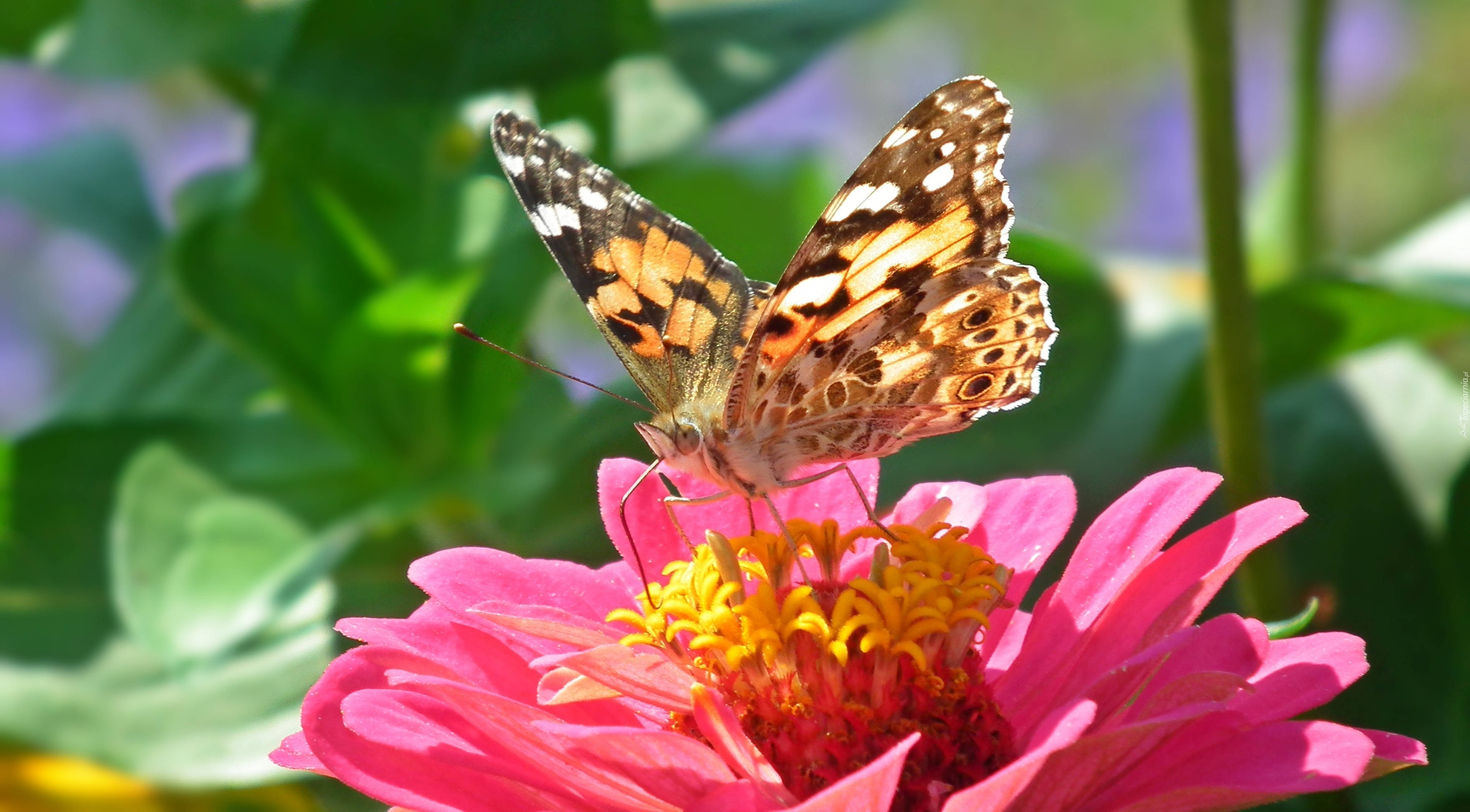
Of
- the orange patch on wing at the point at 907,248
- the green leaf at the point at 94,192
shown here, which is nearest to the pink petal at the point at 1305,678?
the orange patch on wing at the point at 907,248

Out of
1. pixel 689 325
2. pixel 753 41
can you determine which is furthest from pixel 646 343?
pixel 753 41

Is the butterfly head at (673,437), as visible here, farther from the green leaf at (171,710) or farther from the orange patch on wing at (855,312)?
the green leaf at (171,710)

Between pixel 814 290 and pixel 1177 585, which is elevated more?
pixel 814 290

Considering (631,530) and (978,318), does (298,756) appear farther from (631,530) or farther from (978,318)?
(978,318)

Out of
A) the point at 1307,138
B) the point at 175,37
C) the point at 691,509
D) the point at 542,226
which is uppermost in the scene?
the point at 175,37

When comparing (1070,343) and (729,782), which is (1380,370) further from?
(729,782)

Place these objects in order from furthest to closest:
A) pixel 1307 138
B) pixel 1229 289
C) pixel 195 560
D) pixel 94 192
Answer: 1. pixel 94 192
2. pixel 1307 138
3. pixel 195 560
4. pixel 1229 289

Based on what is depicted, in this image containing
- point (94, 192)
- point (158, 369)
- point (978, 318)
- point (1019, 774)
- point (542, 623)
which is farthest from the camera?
point (94, 192)

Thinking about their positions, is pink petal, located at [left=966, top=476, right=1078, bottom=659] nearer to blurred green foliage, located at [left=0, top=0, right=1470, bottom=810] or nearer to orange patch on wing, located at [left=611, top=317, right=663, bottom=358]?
orange patch on wing, located at [left=611, top=317, right=663, bottom=358]
